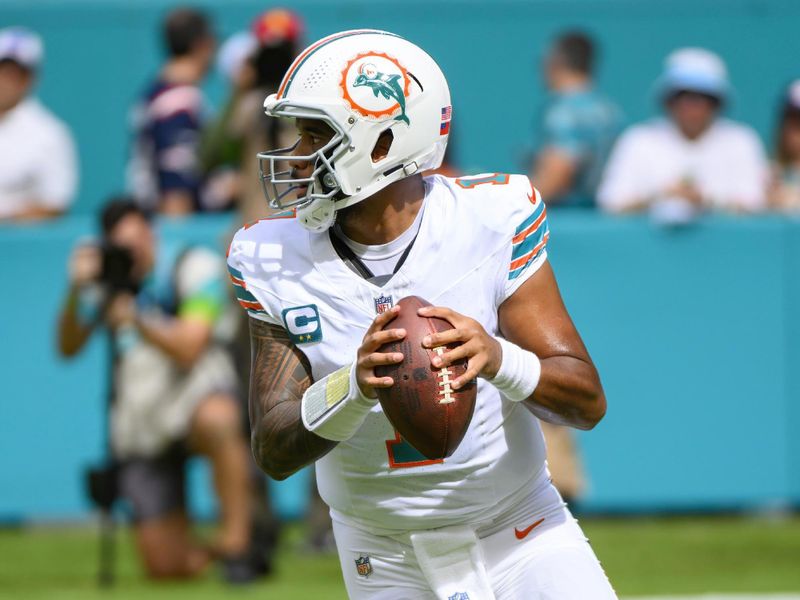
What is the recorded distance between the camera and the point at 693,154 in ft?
25.6

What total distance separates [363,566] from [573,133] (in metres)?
4.86

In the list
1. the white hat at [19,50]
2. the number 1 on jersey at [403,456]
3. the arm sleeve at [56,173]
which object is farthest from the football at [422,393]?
the white hat at [19,50]

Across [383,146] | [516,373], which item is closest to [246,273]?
[383,146]

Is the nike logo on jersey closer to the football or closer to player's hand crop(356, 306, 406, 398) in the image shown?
the football

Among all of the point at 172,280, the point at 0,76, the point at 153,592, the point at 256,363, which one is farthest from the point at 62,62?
the point at 256,363

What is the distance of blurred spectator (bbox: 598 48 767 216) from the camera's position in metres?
7.77

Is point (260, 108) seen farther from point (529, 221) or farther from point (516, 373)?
point (516, 373)

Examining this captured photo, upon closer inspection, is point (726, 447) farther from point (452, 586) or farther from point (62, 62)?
point (62, 62)

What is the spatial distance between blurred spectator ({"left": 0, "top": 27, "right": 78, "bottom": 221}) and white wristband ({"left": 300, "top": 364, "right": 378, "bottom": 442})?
4.98 metres

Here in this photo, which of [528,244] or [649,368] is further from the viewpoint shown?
[649,368]

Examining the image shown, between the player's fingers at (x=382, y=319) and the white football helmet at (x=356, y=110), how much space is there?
395 mm

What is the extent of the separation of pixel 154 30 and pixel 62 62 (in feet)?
2.29

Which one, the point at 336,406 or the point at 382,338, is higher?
the point at 382,338

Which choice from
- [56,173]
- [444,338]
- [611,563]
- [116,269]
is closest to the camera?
[444,338]
